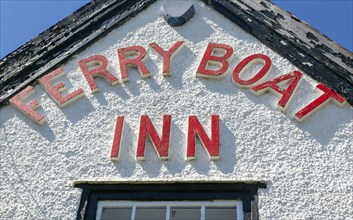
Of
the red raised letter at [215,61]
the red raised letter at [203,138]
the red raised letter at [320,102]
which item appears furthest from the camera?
the red raised letter at [215,61]

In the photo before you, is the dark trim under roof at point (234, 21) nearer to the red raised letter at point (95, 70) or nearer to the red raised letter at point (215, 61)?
the red raised letter at point (95, 70)

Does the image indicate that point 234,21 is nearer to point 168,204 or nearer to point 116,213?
point 168,204

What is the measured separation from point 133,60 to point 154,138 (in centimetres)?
122

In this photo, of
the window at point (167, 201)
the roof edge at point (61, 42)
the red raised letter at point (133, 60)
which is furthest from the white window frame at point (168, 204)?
the roof edge at point (61, 42)

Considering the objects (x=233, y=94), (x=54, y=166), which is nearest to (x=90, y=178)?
(x=54, y=166)

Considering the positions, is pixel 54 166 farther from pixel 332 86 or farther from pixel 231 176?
pixel 332 86

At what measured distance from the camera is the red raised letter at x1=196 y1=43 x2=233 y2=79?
22.1ft

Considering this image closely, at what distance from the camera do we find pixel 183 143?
6.11 m

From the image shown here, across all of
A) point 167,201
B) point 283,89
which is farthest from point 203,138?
point 283,89

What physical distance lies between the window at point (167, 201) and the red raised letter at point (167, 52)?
5.03 ft

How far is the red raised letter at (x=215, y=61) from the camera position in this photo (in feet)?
22.1

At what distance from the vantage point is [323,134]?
606cm

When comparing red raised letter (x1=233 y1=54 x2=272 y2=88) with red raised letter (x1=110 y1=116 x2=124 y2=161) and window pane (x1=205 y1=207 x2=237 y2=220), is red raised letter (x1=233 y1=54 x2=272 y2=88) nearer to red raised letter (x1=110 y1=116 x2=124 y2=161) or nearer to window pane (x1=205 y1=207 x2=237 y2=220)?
red raised letter (x1=110 y1=116 x2=124 y2=161)

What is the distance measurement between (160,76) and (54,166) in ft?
5.13
